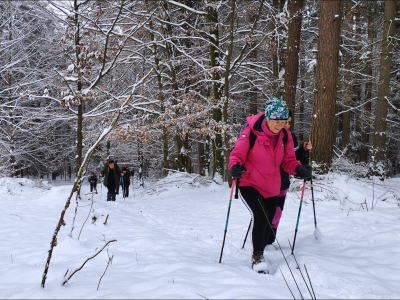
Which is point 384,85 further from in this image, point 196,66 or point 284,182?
point 284,182

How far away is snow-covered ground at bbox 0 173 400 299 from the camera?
2367 mm

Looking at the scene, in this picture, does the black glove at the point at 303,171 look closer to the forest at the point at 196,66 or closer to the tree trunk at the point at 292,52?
the forest at the point at 196,66

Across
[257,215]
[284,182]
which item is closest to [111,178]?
[284,182]

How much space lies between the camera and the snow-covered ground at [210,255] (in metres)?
2.37

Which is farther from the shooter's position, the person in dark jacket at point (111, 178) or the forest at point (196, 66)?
the person in dark jacket at point (111, 178)

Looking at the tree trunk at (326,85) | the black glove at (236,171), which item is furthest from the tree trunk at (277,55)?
the black glove at (236,171)

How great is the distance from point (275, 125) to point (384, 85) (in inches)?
408

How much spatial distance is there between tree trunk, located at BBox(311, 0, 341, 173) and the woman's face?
14.1ft

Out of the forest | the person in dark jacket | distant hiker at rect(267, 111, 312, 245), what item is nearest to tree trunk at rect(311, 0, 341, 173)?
the forest

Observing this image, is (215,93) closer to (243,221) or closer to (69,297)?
(243,221)

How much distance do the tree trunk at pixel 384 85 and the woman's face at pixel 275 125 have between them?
9394mm

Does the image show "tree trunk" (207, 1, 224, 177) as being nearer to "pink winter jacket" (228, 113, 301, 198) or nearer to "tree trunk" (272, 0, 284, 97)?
"tree trunk" (272, 0, 284, 97)

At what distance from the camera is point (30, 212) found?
6.36 meters

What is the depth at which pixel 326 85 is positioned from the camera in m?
7.21
